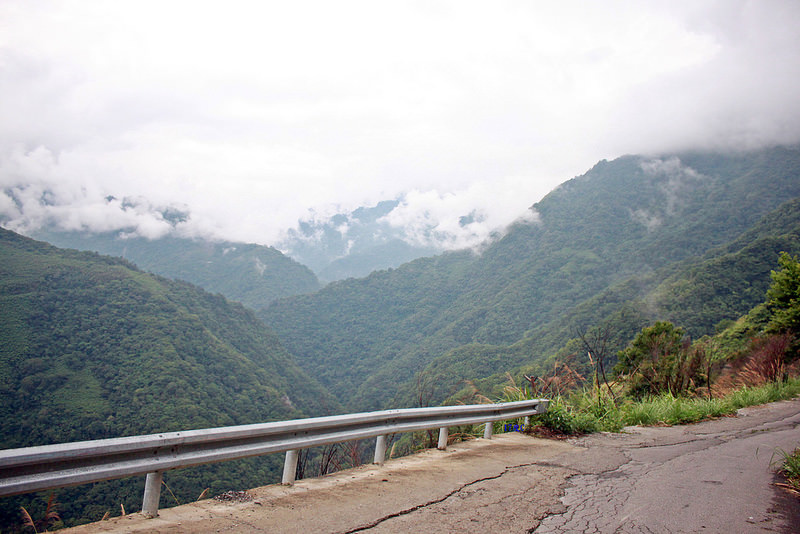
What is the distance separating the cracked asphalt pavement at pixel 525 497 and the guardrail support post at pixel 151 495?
0.24ft

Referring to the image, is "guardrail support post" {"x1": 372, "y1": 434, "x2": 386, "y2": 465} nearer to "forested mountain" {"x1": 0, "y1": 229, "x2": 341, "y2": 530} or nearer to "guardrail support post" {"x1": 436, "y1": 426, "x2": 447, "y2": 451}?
"guardrail support post" {"x1": 436, "y1": 426, "x2": 447, "y2": 451}

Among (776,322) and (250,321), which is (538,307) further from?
(776,322)

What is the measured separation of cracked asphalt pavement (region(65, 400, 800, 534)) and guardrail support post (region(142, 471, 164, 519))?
0.07 metres

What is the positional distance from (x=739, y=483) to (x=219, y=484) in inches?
1323

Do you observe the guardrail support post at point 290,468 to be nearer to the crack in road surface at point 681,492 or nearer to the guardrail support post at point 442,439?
the crack in road surface at point 681,492

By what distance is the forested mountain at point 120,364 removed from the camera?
51.3m

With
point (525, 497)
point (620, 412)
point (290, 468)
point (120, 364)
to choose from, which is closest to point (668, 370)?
point (620, 412)

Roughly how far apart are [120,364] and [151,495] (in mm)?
86187

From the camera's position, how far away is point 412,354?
153375 millimetres

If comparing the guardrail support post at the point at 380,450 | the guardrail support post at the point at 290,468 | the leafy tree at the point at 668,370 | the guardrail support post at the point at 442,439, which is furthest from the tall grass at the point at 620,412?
the guardrail support post at the point at 290,468

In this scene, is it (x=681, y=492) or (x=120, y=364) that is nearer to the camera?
(x=681, y=492)

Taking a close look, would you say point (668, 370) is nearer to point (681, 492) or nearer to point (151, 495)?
point (681, 492)

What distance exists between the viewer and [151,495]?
3275mm

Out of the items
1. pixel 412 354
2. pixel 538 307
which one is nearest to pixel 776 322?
pixel 412 354
